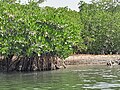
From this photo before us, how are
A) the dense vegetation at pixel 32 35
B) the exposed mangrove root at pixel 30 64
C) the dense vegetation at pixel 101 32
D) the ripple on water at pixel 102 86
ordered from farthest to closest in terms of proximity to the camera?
the dense vegetation at pixel 101 32 → the exposed mangrove root at pixel 30 64 → the dense vegetation at pixel 32 35 → the ripple on water at pixel 102 86

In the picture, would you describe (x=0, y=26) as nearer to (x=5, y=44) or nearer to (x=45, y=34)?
(x=5, y=44)

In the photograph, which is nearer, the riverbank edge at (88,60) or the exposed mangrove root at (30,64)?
the exposed mangrove root at (30,64)

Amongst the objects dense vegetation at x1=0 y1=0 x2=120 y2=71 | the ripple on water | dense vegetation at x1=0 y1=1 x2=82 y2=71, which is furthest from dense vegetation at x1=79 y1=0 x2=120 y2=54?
the ripple on water

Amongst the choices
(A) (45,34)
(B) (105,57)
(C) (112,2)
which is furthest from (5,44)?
(C) (112,2)

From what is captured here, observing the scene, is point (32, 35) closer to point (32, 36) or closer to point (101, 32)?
point (32, 36)

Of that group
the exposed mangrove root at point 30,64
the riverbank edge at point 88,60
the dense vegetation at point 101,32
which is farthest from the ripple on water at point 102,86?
the dense vegetation at point 101,32

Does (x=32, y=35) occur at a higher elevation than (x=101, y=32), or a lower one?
lower

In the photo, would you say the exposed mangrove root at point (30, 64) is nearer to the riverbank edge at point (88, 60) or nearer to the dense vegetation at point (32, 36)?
the dense vegetation at point (32, 36)

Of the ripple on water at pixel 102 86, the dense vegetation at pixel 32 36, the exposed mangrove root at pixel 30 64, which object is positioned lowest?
the ripple on water at pixel 102 86

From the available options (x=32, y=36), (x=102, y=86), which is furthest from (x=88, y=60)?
(x=102, y=86)

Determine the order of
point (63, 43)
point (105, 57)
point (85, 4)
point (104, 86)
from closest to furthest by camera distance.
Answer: point (104, 86)
point (63, 43)
point (105, 57)
point (85, 4)

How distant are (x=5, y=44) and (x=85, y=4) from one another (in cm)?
2814

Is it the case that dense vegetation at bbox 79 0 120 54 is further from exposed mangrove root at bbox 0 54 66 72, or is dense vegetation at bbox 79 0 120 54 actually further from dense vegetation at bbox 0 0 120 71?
exposed mangrove root at bbox 0 54 66 72

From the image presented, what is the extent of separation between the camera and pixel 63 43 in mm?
32625
